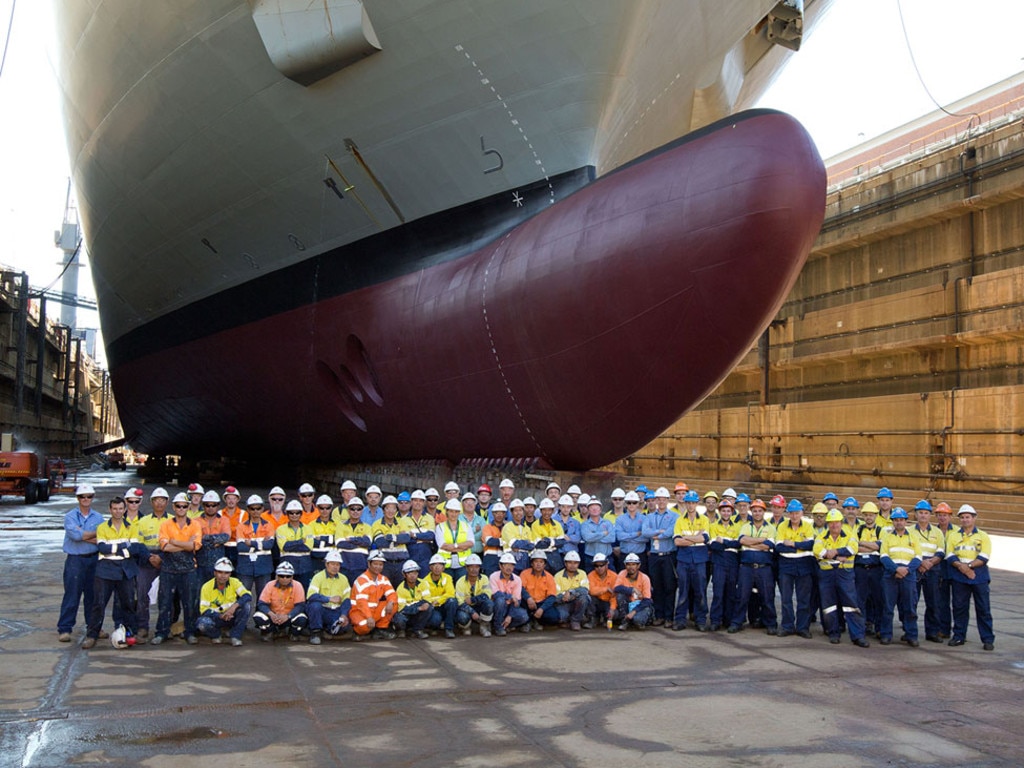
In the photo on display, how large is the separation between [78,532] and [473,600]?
9.50ft

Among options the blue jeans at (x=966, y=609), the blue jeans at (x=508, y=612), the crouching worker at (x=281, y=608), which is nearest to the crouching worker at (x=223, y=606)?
the crouching worker at (x=281, y=608)

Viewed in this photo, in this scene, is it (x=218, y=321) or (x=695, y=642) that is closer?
(x=695, y=642)

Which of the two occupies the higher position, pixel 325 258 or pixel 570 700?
pixel 325 258

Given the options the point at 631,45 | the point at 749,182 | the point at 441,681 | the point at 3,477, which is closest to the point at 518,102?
the point at 631,45

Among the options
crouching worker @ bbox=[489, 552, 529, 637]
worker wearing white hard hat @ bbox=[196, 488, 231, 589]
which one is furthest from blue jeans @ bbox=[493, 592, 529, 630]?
worker wearing white hard hat @ bbox=[196, 488, 231, 589]

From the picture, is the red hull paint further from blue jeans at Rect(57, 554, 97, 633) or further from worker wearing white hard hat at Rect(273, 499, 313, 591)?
blue jeans at Rect(57, 554, 97, 633)

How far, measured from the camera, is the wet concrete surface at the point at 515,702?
3.92 metres

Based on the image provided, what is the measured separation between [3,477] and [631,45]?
1597 centimetres

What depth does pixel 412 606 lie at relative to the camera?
6.51 meters

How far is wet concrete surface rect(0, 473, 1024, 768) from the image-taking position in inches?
154

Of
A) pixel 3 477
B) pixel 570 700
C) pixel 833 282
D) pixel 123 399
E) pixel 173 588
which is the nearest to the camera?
pixel 570 700

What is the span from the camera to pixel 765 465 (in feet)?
82.0

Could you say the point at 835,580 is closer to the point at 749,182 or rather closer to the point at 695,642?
the point at 695,642

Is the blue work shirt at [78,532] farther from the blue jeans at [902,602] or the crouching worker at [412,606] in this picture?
the blue jeans at [902,602]
